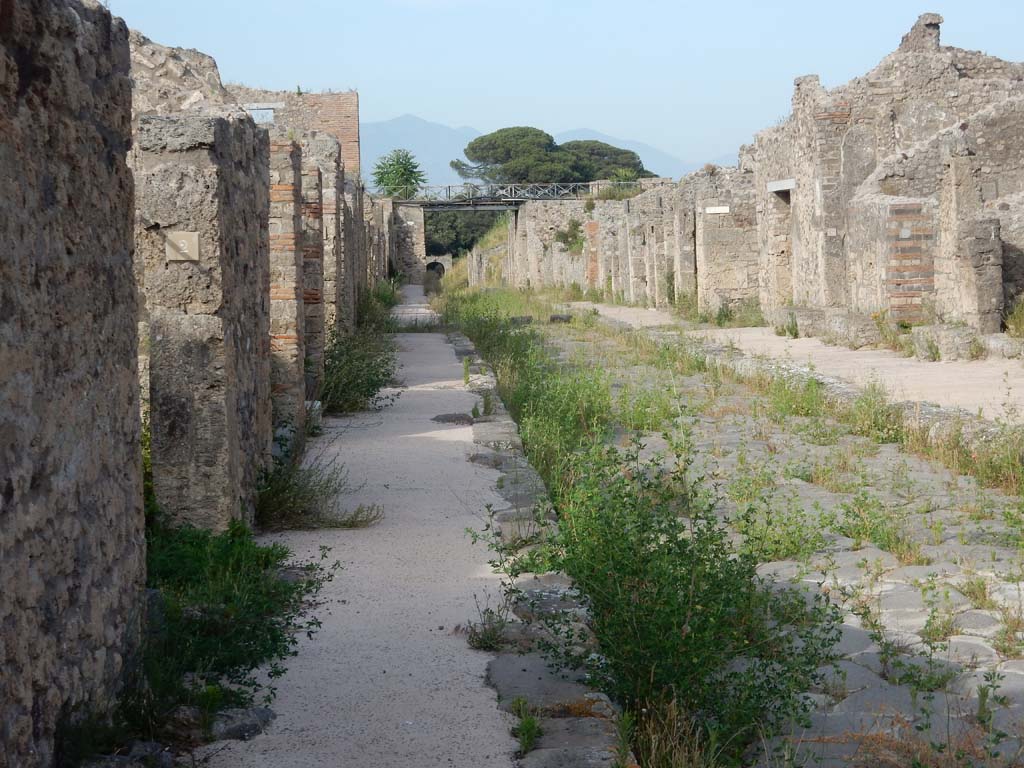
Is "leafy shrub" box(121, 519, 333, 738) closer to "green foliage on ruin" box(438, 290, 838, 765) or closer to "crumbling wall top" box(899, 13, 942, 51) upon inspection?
"green foliage on ruin" box(438, 290, 838, 765)

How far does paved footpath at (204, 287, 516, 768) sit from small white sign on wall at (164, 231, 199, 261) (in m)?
1.45

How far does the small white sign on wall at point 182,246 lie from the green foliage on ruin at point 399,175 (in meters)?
51.2

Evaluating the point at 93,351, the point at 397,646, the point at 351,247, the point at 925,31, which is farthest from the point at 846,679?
the point at 925,31

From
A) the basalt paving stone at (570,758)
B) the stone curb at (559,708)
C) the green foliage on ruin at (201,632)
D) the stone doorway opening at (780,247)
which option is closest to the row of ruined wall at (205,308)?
the green foliage on ruin at (201,632)

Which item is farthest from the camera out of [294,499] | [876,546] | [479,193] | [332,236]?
[479,193]

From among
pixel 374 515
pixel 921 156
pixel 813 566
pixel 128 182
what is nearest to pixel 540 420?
pixel 374 515

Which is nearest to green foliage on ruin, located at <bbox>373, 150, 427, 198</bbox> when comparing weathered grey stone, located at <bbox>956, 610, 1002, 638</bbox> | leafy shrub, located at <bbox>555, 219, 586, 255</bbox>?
leafy shrub, located at <bbox>555, 219, 586, 255</bbox>

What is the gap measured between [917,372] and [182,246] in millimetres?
8336

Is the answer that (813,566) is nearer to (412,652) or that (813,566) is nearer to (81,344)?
(412,652)

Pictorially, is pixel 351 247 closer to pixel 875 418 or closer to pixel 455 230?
pixel 875 418

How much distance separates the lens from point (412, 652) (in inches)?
159

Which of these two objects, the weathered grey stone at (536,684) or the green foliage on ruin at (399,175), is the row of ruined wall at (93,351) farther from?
the green foliage on ruin at (399,175)

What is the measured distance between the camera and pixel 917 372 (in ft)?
→ 38.1

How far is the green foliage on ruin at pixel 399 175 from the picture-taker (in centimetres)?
5659
